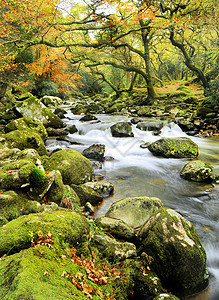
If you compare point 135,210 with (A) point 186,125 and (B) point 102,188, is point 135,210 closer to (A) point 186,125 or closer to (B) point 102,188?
(B) point 102,188

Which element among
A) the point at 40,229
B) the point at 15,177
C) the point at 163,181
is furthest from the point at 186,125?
the point at 40,229

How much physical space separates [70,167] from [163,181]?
336 centimetres

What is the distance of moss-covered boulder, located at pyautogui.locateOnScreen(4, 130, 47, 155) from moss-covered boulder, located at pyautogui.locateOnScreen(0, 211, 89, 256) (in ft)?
15.3

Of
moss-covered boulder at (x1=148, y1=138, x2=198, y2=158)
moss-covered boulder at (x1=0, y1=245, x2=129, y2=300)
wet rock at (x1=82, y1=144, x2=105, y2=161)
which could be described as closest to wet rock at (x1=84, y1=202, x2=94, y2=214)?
moss-covered boulder at (x1=0, y1=245, x2=129, y2=300)

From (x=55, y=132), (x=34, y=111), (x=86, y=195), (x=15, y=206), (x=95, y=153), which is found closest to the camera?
(x=15, y=206)

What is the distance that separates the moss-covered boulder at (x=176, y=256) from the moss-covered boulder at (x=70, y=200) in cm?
170

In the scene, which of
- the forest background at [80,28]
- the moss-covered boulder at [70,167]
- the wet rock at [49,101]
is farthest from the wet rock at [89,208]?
the wet rock at [49,101]

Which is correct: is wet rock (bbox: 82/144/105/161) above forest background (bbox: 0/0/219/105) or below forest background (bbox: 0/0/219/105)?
below

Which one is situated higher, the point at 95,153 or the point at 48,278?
the point at 48,278

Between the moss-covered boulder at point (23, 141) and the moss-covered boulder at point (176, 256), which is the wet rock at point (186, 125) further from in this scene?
the moss-covered boulder at point (176, 256)

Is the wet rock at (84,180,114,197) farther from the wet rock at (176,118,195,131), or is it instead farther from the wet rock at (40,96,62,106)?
the wet rock at (40,96,62,106)

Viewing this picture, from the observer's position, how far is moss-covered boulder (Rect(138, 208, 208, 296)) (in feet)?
8.87

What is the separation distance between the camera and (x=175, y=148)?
8469mm

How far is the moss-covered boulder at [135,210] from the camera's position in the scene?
13.1 ft
